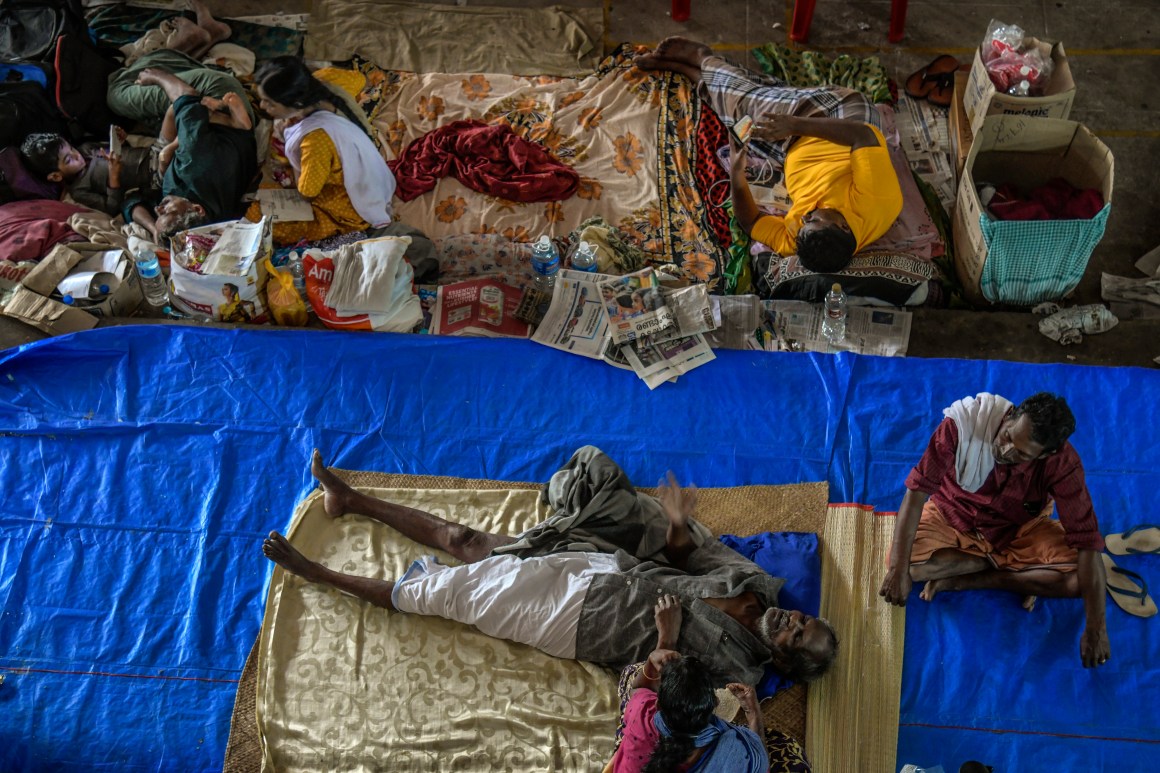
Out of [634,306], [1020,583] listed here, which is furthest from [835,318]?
[1020,583]

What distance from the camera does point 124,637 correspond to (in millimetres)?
3711

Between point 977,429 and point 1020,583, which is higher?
point 977,429

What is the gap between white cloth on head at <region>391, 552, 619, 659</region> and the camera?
3.55 metres

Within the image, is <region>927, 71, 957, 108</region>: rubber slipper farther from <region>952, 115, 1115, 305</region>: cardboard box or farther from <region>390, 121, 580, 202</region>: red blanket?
<region>390, 121, 580, 202</region>: red blanket

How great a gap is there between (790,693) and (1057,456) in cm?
117

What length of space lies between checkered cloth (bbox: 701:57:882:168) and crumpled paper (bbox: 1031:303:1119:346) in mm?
1230

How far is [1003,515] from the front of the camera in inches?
144

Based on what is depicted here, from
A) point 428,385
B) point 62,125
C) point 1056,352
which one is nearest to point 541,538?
point 428,385

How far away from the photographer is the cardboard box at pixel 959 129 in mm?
5125

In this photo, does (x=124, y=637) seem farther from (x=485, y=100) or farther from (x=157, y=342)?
(x=485, y=100)

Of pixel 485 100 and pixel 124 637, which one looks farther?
pixel 485 100

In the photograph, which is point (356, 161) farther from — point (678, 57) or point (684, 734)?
point (684, 734)

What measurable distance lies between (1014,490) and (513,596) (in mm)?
1720

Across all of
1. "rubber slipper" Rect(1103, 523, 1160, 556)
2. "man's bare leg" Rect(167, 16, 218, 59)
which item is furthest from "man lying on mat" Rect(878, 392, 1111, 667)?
"man's bare leg" Rect(167, 16, 218, 59)
